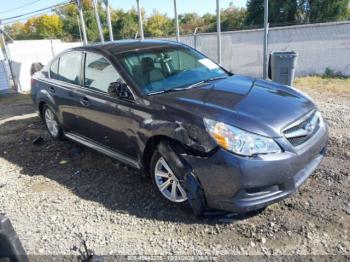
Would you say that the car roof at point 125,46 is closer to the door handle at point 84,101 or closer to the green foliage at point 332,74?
the door handle at point 84,101

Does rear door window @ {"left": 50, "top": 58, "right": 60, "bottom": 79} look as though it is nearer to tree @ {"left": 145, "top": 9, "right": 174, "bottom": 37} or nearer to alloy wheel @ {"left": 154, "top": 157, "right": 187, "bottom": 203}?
alloy wheel @ {"left": 154, "top": 157, "right": 187, "bottom": 203}

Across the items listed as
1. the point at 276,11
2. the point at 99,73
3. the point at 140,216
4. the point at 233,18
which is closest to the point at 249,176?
the point at 140,216

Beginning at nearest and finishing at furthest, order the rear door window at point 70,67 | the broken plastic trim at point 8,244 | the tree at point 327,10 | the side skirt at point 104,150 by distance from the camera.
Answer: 1. the broken plastic trim at point 8,244
2. the side skirt at point 104,150
3. the rear door window at point 70,67
4. the tree at point 327,10

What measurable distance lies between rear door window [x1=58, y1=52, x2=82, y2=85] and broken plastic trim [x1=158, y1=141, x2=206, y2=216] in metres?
2.14

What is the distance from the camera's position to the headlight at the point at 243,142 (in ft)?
8.85

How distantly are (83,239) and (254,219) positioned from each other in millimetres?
1657

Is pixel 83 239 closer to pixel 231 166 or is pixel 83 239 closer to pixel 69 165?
pixel 231 166

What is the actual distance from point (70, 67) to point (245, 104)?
292cm

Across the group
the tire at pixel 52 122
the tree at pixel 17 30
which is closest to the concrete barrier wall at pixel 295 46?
the tire at pixel 52 122

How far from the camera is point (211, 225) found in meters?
3.04

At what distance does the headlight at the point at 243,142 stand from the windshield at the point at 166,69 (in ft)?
3.70

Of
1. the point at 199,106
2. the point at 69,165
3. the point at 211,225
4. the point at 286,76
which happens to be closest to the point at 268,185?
the point at 211,225

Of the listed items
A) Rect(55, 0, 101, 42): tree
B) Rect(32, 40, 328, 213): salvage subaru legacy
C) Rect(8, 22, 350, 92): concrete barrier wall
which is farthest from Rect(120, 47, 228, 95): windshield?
Rect(55, 0, 101, 42): tree

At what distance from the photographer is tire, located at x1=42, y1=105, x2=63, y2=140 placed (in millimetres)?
5355
